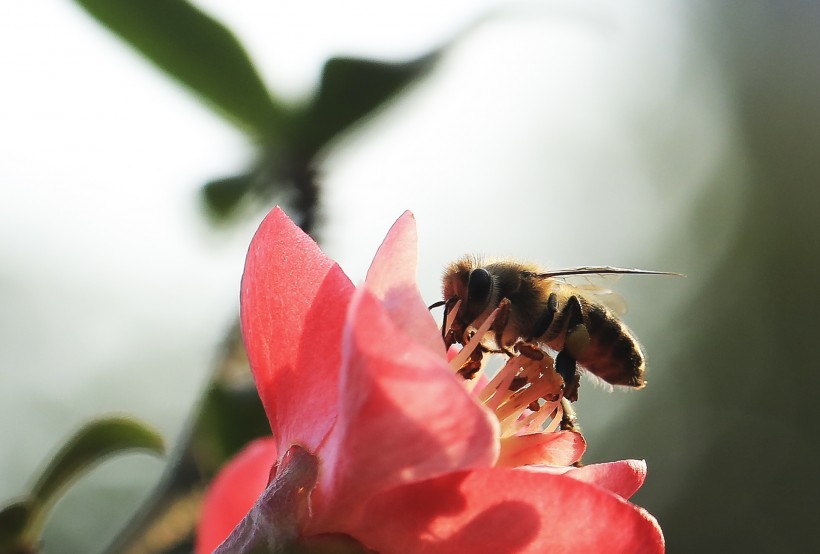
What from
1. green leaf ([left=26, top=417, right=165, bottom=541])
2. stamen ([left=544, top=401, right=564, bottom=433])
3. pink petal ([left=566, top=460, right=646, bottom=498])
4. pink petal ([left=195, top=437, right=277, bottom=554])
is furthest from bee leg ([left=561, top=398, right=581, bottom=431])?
green leaf ([left=26, top=417, right=165, bottom=541])

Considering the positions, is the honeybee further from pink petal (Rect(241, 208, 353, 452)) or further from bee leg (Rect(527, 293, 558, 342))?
pink petal (Rect(241, 208, 353, 452))

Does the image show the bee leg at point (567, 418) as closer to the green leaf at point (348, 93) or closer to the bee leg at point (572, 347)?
the bee leg at point (572, 347)

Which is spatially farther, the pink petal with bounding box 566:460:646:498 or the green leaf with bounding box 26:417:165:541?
the green leaf with bounding box 26:417:165:541

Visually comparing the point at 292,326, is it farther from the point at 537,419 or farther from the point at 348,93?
the point at 348,93

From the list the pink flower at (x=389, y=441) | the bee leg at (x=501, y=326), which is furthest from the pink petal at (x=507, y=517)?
the bee leg at (x=501, y=326)

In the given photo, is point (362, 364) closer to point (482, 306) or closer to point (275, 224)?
point (275, 224)

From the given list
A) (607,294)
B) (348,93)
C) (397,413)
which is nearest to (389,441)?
(397,413)
